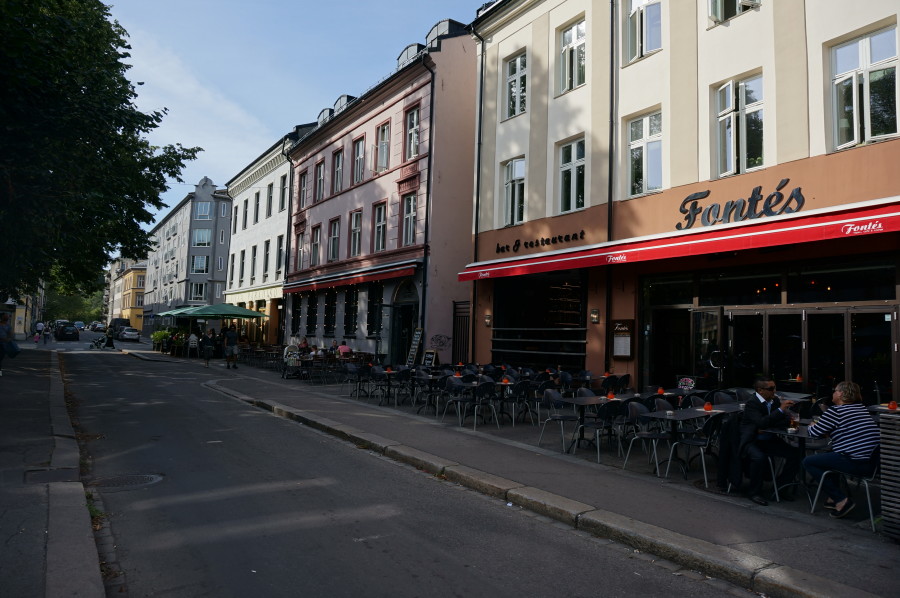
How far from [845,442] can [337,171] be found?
24.2 m

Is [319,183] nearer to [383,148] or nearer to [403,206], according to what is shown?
[383,148]

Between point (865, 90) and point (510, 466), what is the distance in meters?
8.30

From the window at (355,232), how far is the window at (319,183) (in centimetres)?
362

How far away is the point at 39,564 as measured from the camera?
4.22 m

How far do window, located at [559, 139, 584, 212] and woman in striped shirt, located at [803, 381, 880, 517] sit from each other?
31.8 ft

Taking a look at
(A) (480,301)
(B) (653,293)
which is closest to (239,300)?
(A) (480,301)

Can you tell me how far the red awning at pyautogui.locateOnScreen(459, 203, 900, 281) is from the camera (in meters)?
8.85

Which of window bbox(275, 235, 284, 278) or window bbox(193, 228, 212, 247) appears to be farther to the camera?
window bbox(193, 228, 212, 247)

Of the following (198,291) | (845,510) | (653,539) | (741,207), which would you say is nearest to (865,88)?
(741,207)

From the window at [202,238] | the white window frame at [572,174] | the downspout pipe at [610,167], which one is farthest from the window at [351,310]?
the window at [202,238]

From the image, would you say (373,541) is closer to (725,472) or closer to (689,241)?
(725,472)

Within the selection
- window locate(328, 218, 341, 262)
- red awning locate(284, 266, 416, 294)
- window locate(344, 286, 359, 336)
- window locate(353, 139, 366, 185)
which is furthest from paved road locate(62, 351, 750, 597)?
window locate(328, 218, 341, 262)

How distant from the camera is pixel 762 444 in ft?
21.7

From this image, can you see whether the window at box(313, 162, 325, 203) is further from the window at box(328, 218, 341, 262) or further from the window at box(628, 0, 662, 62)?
the window at box(628, 0, 662, 62)
